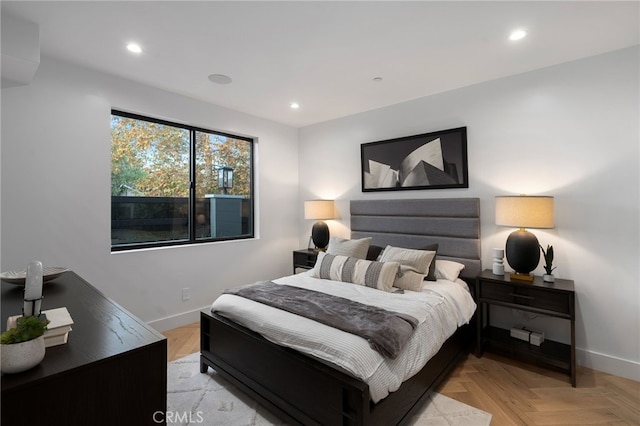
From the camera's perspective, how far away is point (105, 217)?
285cm

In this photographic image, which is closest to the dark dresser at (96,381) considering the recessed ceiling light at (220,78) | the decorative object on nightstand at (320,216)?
the recessed ceiling light at (220,78)

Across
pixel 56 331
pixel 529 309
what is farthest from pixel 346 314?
pixel 529 309

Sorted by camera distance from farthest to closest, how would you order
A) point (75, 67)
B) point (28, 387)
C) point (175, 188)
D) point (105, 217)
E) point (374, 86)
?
point (175, 188), point (374, 86), point (105, 217), point (75, 67), point (28, 387)

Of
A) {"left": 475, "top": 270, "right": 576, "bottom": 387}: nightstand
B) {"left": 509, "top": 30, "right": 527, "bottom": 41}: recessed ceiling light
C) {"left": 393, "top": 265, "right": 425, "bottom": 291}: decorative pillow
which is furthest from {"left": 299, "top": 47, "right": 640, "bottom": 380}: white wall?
{"left": 393, "top": 265, "right": 425, "bottom": 291}: decorative pillow

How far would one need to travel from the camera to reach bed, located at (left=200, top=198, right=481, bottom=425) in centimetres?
158

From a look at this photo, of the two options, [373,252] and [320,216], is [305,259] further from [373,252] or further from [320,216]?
[373,252]

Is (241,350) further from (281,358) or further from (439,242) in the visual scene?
(439,242)

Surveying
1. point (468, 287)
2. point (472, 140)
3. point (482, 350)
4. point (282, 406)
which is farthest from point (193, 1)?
point (482, 350)

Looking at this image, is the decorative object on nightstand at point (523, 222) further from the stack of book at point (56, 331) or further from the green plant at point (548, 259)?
the stack of book at point (56, 331)

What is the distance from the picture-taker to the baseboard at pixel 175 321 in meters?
3.20

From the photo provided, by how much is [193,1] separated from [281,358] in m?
2.25

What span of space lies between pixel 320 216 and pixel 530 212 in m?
2.31

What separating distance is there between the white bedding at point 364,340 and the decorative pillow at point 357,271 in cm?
7

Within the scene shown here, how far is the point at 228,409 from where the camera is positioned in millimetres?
2016
